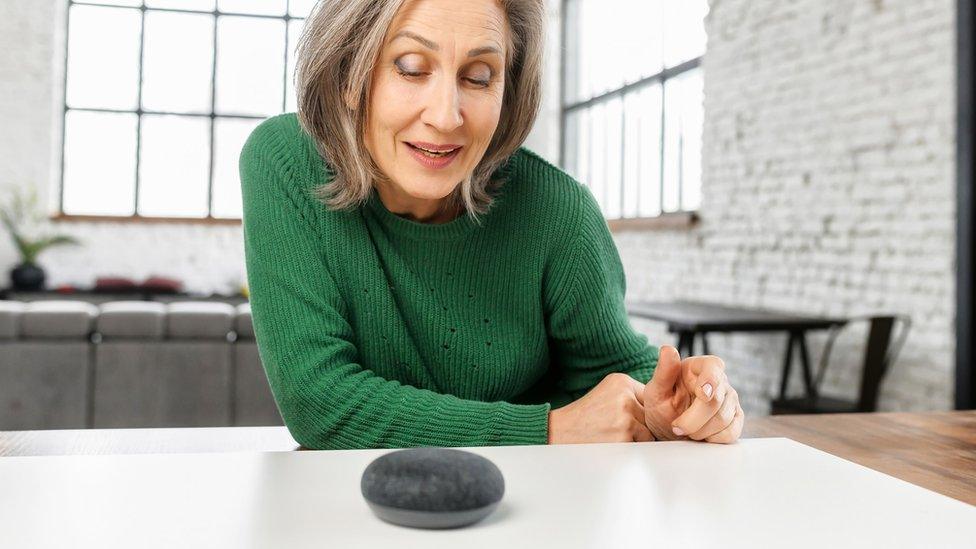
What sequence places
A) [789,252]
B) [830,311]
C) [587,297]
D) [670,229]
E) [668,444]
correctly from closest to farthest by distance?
[668,444] < [587,297] < [830,311] < [789,252] < [670,229]

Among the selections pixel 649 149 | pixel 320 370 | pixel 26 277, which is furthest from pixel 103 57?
pixel 320 370

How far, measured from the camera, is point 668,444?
824 mm

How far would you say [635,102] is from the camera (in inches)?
285

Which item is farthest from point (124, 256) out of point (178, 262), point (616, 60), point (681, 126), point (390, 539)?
point (390, 539)

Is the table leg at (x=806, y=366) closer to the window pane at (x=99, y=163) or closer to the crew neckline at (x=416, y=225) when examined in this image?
the crew neckline at (x=416, y=225)

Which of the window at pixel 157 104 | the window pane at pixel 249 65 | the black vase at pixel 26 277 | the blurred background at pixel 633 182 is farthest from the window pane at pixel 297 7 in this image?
the black vase at pixel 26 277

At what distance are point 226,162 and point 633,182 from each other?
4660 millimetres

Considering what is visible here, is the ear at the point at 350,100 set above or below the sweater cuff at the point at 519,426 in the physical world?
above

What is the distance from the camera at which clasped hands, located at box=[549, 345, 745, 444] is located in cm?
87

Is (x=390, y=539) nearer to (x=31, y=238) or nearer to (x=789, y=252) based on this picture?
(x=789, y=252)

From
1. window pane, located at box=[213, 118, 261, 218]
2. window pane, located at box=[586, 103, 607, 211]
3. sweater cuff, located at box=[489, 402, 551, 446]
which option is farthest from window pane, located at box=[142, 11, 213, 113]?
sweater cuff, located at box=[489, 402, 551, 446]

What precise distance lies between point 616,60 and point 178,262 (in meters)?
5.06

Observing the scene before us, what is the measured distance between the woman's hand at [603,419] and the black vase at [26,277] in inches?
352

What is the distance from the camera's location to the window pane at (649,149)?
681 cm
